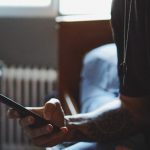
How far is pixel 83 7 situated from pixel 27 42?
0.38 metres

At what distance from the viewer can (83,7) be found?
2.30 metres

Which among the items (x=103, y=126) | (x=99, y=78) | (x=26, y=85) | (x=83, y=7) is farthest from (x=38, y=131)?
(x=83, y=7)

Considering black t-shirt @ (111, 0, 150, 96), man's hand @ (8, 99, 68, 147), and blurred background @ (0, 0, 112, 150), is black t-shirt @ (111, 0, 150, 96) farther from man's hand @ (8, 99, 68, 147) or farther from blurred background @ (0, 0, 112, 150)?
blurred background @ (0, 0, 112, 150)

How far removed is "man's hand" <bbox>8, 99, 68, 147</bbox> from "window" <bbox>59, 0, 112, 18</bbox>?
1.27 meters

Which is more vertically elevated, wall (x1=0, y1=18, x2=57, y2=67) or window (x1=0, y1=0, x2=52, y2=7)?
window (x1=0, y1=0, x2=52, y2=7)

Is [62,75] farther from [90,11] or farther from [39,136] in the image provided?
[39,136]

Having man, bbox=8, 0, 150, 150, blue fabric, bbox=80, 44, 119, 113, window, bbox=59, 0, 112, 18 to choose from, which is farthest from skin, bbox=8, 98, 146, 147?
window, bbox=59, 0, 112, 18

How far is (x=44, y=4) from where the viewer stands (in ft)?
7.57

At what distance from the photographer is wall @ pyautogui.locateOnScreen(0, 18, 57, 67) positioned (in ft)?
7.45

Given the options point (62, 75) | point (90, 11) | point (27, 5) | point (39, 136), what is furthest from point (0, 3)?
point (39, 136)

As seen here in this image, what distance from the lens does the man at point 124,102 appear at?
1.02m

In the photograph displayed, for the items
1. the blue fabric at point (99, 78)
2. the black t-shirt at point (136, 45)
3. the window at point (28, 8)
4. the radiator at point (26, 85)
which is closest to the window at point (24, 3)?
the window at point (28, 8)

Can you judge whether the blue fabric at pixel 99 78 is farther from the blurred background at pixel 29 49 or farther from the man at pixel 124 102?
the blurred background at pixel 29 49

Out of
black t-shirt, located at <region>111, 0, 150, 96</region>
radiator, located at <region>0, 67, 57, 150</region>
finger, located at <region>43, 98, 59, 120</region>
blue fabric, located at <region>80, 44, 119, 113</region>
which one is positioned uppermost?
black t-shirt, located at <region>111, 0, 150, 96</region>
